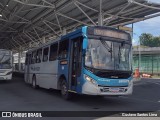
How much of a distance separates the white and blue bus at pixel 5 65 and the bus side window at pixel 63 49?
10.4m

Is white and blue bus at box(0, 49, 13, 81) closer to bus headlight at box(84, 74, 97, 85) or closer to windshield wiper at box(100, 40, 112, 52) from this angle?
bus headlight at box(84, 74, 97, 85)

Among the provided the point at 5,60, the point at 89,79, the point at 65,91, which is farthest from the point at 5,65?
the point at 89,79

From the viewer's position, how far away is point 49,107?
10.6 metres

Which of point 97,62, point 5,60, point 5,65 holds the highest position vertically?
point 5,60

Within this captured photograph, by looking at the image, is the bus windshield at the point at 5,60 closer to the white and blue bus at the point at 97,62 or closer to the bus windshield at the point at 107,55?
the white and blue bus at the point at 97,62

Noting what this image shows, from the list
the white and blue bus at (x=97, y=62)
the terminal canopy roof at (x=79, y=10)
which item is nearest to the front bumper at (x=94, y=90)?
the white and blue bus at (x=97, y=62)

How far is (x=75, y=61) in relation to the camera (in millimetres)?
11938

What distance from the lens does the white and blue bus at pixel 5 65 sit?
22828mm

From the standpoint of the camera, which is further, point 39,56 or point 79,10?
point 79,10

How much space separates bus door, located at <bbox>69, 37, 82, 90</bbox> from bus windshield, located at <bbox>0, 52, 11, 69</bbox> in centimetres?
1223

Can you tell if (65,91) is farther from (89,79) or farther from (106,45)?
(106,45)

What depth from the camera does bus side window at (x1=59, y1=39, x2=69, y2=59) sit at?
13.1m

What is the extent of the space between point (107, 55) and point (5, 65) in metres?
Result: 14.1

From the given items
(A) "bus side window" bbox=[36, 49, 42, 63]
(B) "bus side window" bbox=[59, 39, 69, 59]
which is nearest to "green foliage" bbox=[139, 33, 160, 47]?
(A) "bus side window" bbox=[36, 49, 42, 63]
